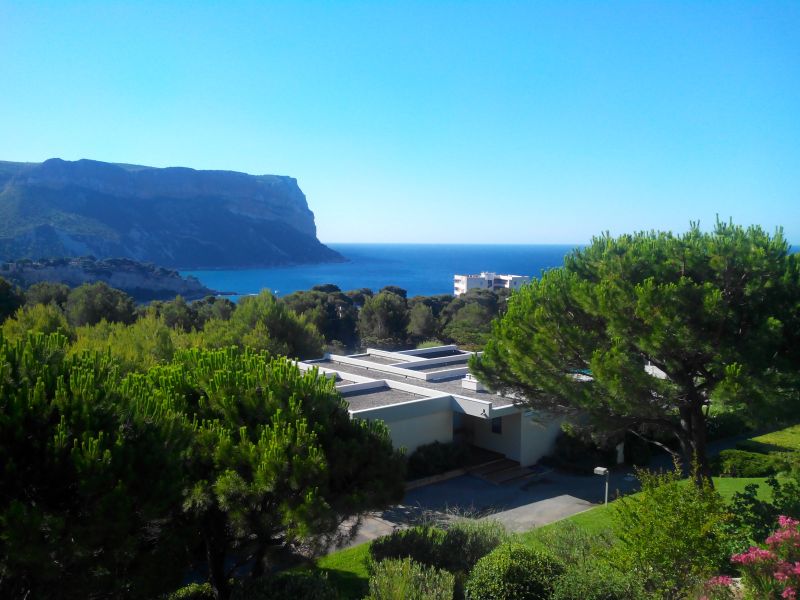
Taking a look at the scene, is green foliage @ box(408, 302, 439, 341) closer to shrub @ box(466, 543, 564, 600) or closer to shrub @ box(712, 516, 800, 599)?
shrub @ box(466, 543, 564, 600)

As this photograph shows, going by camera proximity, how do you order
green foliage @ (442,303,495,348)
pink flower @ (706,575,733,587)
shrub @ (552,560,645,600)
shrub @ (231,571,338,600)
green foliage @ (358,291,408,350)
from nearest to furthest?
pink flower @ (706,575,733,587) < shrub @ (552,560,645,600) < shrub @ (231,571,338,600) < green foliage @ (442,303,495,348) < green foliage @ (358,291,408,350)

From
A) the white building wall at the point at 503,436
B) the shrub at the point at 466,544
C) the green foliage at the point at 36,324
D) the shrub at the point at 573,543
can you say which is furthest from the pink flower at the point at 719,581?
the green foliage at the point at 36,324

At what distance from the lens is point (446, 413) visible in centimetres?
1908

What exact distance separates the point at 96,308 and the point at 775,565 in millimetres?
35202

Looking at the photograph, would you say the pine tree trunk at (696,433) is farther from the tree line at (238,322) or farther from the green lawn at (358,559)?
the tree line at (238,322)

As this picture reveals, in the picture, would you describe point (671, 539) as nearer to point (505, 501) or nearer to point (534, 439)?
point (505, 501)

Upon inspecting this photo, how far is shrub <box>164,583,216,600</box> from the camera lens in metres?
9.71

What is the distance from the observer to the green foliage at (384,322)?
141 ft

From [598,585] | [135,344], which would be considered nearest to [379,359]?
[135,344]

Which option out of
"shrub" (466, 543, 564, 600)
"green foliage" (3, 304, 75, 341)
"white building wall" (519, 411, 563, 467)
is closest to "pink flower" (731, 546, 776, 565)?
"shrub" (466, 543, 564, 600)

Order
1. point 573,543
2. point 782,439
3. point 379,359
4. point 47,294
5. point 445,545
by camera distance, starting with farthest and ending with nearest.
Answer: point 47,294 < point 379,359 < point 782,439 < point 445,545 < point 573,543

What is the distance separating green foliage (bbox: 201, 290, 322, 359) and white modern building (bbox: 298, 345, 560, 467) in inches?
152

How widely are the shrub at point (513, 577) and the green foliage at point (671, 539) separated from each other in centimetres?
94

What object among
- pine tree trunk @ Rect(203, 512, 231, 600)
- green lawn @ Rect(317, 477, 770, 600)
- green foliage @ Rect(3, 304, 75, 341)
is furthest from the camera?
green foliage @ Rect(3, 304, 75, 341)
